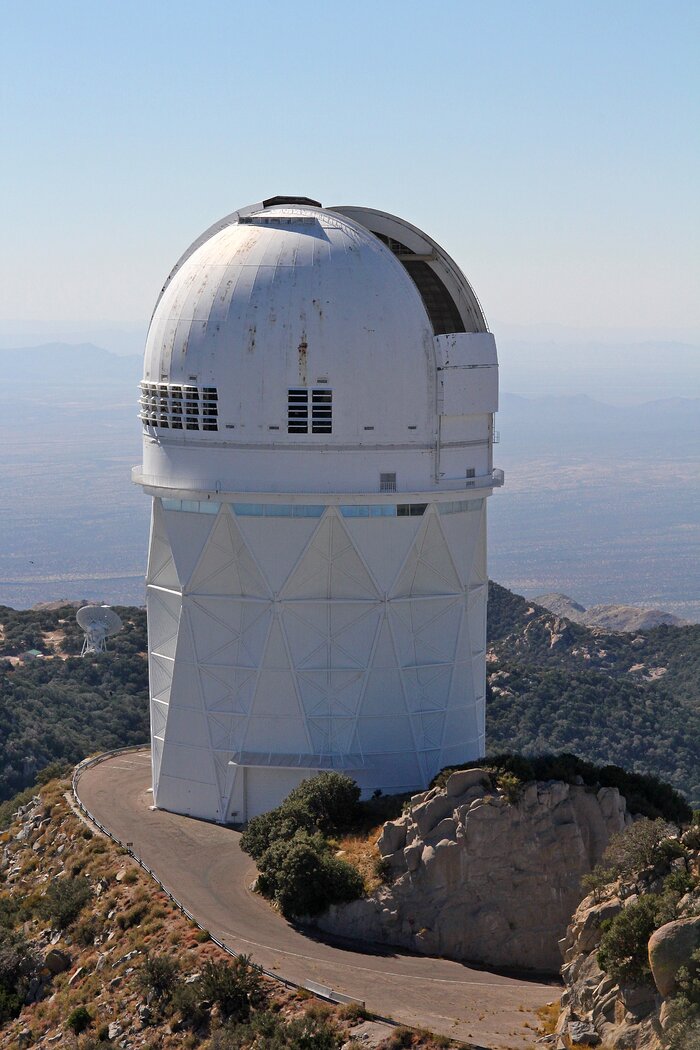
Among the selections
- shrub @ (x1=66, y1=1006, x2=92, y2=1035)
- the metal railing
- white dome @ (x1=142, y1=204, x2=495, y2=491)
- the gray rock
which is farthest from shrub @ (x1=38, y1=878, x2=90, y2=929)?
Result: the gray rock

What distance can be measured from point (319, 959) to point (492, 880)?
4.44 meters

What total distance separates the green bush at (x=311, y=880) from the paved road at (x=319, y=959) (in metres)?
0.58

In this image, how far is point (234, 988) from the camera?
34.2 metres

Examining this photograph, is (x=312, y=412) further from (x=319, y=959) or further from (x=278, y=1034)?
(x=278, y=1034)

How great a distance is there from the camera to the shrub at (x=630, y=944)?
29.7 meters

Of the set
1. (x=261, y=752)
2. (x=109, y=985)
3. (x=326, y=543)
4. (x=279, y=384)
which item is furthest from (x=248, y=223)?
(x=109, y=985)

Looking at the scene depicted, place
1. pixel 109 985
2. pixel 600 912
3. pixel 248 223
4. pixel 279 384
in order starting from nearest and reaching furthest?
pixel 600 912
pixel 109 985
pixel 279 384
pixel 248 223

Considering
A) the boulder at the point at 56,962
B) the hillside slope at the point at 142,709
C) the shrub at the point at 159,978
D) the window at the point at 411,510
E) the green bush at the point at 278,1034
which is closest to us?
the green bush at the point at 278,1034

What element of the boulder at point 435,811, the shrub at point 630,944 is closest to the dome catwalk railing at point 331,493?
the boulder at point 435,811

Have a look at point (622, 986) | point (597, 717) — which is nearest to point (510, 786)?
point (622, 986)

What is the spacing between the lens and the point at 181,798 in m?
48.4

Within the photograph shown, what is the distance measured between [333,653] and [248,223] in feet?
41.3

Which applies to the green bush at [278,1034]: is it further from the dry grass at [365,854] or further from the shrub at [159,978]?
the dry grass at [365,854]

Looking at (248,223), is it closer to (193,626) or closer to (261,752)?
(193,626)
